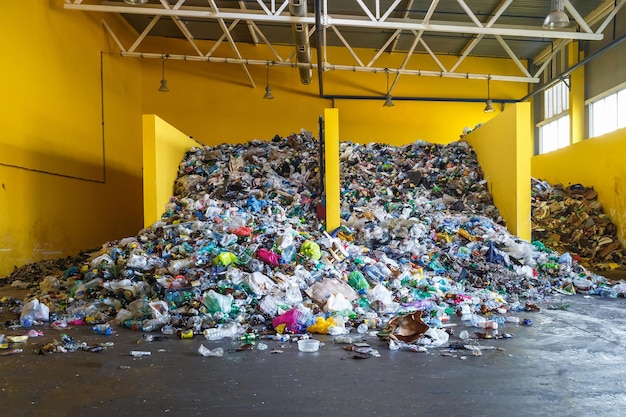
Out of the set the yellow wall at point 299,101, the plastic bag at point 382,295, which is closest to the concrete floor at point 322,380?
the plastic bag at point 382,295

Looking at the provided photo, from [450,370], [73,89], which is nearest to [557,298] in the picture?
[450,370]

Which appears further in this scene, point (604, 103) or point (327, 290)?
point (604, 103)

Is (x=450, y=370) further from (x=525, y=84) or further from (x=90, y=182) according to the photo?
(x=525, y=84)

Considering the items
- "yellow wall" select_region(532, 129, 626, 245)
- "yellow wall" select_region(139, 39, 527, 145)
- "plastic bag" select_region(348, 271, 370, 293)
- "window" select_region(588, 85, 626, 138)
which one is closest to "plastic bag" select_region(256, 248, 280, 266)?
"plastic bag" select_region(348, 271, 370, 293)

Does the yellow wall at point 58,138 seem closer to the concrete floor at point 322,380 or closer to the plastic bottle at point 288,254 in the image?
the concrete floor at point 322,380

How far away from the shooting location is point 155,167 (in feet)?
20.2

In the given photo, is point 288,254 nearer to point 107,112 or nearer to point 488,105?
point 107,112

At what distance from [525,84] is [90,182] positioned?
12490 millimetres

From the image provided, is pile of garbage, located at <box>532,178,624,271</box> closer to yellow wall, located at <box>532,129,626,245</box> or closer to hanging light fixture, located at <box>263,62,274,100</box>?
yellow wall, located at <box>532,129,626,245</box>

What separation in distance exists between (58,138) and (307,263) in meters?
5.68

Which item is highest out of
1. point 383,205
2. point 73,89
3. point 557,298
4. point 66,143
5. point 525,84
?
point 525,84

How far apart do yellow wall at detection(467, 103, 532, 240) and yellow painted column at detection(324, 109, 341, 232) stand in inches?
107

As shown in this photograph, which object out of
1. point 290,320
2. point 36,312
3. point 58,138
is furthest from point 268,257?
point 58,138

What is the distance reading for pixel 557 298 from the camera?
4801mm
